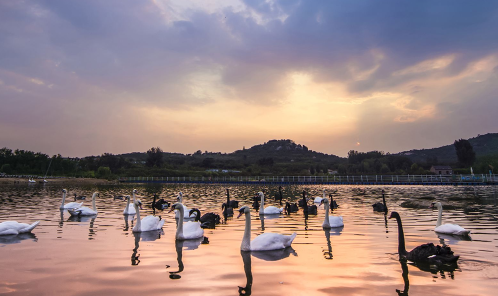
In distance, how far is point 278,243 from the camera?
9.98m

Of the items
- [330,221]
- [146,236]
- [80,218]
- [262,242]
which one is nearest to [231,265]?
[262,242]

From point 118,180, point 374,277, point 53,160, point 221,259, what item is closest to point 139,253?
point 221,259

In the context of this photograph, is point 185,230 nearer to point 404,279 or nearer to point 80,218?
point 404,279

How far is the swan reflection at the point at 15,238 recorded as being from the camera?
1119cm

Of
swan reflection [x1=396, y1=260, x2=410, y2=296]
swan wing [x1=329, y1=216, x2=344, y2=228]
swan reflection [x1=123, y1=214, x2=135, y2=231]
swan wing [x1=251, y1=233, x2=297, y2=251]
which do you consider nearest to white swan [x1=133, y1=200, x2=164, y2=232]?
swan reflection [x1=123, y1=214, x2=135, y2=231]

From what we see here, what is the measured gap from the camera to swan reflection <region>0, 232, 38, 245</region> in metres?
11.2

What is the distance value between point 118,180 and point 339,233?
7928 centimetres

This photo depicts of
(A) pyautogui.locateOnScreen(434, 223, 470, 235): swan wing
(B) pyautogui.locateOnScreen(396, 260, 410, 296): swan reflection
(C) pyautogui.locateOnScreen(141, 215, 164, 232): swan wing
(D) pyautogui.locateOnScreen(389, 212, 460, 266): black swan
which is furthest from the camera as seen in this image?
(C) pyautogui.locateOnScreen(141, 215, 164, 232): swan wing

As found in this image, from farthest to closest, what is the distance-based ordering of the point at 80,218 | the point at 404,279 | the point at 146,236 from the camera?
the point at 80,218, the point at 146,236, the point at 404,279

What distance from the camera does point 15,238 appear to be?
466 inches

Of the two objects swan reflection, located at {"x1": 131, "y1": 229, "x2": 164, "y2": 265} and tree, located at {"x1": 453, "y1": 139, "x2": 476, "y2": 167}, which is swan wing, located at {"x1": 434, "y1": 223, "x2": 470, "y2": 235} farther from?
tree, located at {"x1": 453, "y1": 139, "x2": 476, "y2": 167}

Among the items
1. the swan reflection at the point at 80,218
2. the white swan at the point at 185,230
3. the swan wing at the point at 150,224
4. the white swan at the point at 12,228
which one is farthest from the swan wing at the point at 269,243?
the swan reflection at the point at 80,218

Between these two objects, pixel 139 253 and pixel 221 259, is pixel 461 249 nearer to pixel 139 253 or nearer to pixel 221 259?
pixel 221 259

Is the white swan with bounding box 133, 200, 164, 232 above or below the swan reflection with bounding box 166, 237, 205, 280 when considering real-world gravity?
above
